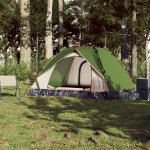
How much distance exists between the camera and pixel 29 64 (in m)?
21.9

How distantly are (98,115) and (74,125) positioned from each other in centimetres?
147


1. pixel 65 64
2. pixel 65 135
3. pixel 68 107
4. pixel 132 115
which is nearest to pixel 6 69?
pixel 65 64

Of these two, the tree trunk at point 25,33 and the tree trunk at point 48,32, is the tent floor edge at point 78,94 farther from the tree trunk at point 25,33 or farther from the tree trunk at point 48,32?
the tree trunk at point 48,32

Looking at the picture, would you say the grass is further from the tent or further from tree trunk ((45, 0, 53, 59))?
tree trunk ((45, 0, 53, 59))

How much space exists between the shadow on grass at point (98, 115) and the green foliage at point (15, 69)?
934 cm

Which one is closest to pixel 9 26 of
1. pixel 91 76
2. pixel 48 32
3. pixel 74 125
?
pixel 48 32

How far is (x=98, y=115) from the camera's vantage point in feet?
28.5

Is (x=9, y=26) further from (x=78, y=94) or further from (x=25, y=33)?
(x=78, y=94)

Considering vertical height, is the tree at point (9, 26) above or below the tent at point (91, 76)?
above

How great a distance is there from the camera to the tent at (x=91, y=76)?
12.5 meters

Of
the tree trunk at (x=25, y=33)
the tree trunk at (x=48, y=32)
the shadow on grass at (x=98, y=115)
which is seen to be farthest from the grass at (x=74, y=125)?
the tree trunk at (x=48, y=32)

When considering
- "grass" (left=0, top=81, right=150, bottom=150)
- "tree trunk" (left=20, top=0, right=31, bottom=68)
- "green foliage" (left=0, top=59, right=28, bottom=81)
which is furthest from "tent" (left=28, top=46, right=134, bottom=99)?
"tree trunk" (left=20, top=0, right=31, bottom=68)

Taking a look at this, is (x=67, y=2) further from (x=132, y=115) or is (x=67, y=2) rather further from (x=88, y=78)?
(x=132, y=115)

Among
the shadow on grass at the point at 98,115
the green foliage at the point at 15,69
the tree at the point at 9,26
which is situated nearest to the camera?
the shadow on grass at the point at 98,115
